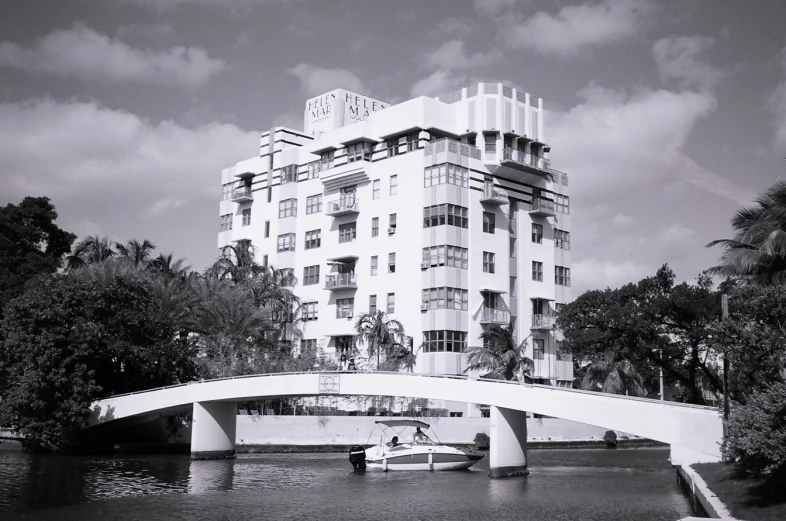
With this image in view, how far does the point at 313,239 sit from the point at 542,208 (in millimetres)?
22265

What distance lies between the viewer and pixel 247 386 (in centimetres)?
5459

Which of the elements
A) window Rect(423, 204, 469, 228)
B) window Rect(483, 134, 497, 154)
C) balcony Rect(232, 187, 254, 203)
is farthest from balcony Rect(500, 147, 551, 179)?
balcony Rect(232, 187, 254, 203)

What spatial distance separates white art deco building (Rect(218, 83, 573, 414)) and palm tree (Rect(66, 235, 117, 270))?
16054mm

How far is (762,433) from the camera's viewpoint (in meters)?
24.1

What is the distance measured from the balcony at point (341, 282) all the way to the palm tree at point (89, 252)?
20593 mm

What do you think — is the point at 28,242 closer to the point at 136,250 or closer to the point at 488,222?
the point at 136,250

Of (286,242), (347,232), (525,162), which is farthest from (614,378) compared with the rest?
(286,242)

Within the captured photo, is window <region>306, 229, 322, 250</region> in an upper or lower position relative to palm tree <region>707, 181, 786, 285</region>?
upper

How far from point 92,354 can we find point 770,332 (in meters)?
43.8

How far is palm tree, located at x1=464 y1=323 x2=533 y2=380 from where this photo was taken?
73.2m

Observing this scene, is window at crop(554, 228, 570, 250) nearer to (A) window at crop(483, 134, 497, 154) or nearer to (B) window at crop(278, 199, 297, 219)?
(A) window at crop(483, 134, 497, 154)

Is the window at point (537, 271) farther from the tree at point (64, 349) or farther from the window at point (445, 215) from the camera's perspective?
the tree at point (64, 349)

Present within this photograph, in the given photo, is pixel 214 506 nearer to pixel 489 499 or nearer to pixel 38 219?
pixel 489 499

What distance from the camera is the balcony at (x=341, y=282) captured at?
8331 cm
